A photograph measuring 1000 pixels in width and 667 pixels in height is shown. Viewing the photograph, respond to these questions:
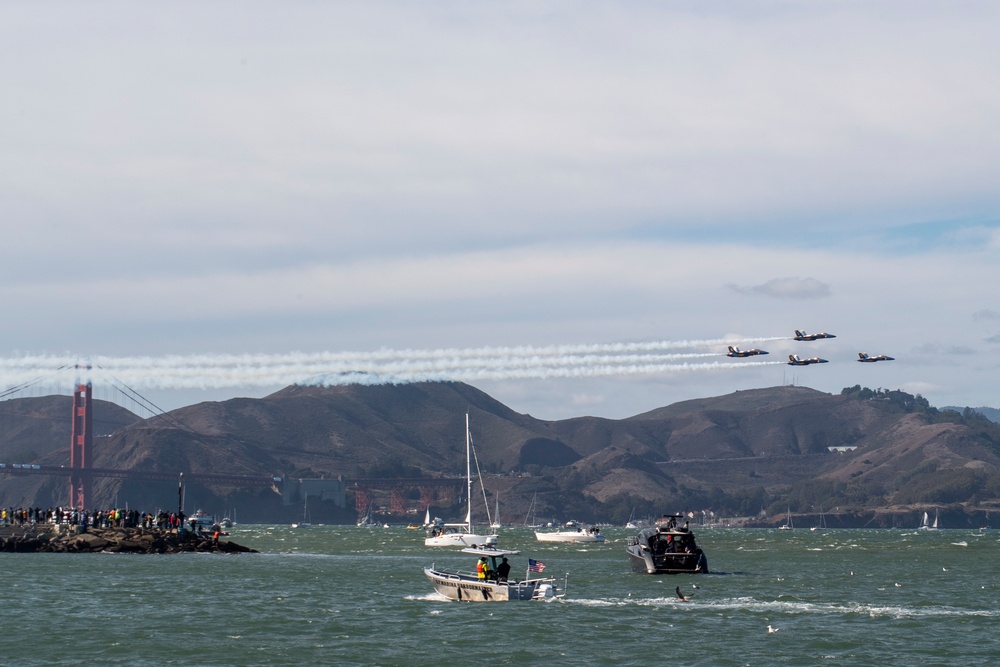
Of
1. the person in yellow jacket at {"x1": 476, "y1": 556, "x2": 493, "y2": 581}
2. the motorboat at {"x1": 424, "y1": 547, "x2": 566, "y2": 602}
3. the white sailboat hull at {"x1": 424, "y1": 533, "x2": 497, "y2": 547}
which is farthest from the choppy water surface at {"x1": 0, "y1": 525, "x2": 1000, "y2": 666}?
the white sailboat hull at {"x1": 424, "y1": 533, "x2": 497, "y2": 547}

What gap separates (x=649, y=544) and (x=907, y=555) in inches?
2880

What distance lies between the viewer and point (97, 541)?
396ft

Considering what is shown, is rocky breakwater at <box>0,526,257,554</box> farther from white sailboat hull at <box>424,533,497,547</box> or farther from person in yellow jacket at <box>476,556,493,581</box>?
person in yellow jacket at <box>476,556,493,581</box>

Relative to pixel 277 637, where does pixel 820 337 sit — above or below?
above

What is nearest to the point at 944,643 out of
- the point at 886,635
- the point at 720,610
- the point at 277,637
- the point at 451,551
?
the point at 886,635

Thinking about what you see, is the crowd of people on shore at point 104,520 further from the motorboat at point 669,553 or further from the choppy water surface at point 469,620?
the motorboat at point 669,553

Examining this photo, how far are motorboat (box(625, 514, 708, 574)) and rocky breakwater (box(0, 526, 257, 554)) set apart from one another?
48950 millimetres

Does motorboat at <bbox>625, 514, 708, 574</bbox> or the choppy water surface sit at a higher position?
motorboat at <bbox>625, 514, 708, 574</bbox>

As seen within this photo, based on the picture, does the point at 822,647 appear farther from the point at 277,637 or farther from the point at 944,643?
the point at 277,637

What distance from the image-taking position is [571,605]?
228 ft

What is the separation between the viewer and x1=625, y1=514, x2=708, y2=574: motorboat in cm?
9362

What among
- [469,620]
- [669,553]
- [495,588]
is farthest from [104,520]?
[469,620]

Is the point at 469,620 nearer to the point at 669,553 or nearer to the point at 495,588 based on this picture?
the point at 495,588

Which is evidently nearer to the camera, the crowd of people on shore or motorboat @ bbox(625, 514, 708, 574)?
motorboat @ bbox(625, 514, 708, 574)
